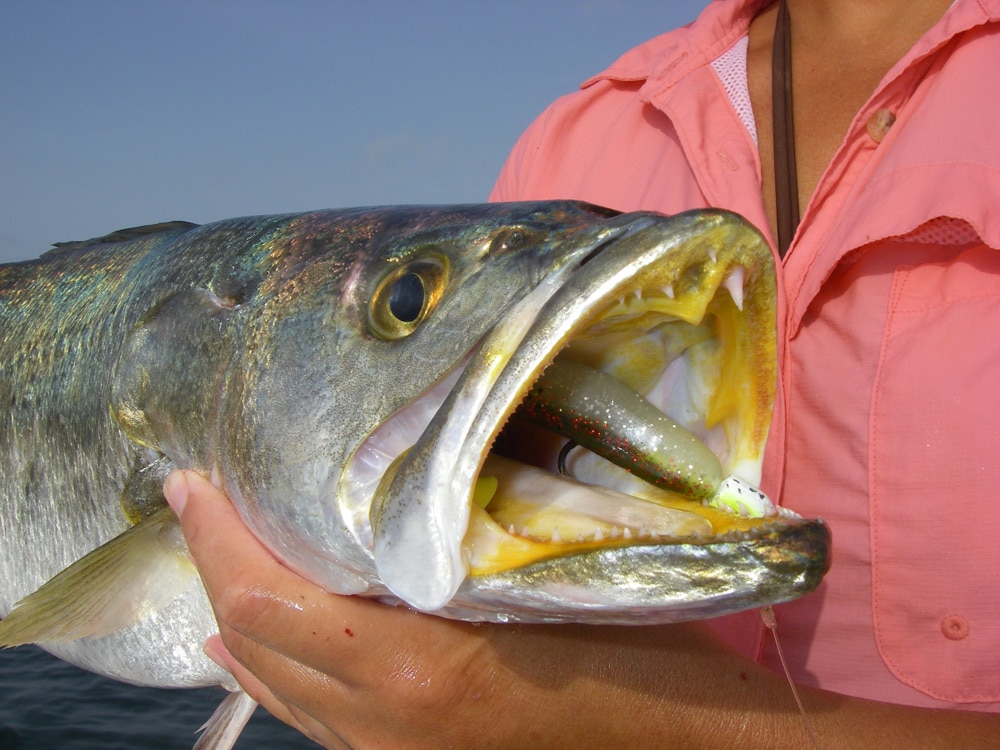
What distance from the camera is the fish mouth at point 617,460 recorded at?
1.37 m

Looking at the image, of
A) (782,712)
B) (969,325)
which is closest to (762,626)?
(782,712)

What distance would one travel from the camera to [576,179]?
3.05m

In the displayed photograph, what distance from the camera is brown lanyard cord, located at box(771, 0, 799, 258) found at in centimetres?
247

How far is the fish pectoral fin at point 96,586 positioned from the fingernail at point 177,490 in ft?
0.63

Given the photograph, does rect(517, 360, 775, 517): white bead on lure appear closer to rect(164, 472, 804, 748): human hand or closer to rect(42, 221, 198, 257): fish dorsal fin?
rect(164, 472, 804, 748): human hand

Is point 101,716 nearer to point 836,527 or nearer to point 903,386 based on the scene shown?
point 836,527

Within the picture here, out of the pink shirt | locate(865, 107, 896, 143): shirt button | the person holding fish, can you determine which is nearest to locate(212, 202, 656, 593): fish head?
the person holding fish

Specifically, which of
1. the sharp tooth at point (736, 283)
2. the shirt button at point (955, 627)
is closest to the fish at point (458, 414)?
the sharp tooth at point (736, 283)

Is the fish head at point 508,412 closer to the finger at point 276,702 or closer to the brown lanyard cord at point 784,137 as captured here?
the finger at point 276,702

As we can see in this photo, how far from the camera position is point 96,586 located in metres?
2.17

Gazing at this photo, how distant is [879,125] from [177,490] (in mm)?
2108

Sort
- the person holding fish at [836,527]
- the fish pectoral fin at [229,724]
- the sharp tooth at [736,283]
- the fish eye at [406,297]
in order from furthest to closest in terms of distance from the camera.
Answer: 1. the fish pectoral fin at [229,724]
2. the person holding fish at [836,527]
3. the fish eye at [406,297]
4. the sharp tooth at [736,283]

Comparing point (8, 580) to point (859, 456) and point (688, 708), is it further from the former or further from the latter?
point (859, 456)

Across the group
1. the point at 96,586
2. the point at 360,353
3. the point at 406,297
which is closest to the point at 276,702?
the point at 96,586
